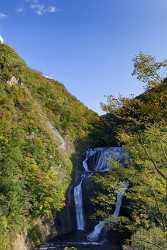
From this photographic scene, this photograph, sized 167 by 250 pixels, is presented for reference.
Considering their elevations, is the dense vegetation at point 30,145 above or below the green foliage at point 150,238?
above

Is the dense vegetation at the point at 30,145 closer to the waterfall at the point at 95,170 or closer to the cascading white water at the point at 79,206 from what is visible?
the cascading white water at the point at 79,206

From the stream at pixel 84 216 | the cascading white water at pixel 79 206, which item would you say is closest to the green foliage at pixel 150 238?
the stream at pixel 84 216

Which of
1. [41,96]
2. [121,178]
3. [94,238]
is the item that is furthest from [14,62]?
[121,178]

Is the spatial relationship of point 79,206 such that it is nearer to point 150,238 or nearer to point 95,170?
point 95,170

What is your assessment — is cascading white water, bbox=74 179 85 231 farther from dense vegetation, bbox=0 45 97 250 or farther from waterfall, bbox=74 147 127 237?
dense vegetation, bbox=0 45 97 250

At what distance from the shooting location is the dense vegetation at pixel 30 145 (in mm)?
24717

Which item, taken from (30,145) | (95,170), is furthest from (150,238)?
(95,170)

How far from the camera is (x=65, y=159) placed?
36.4 metres

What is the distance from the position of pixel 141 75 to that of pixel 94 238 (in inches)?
792

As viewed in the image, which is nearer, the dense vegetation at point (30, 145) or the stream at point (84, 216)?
the dense vegetation at point (30, 145)

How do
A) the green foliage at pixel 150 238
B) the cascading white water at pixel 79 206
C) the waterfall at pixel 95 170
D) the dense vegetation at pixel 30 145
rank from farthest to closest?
1. the cascading white water at pixel 79 206
2. the waterfall at pixel 95 170
3. the dense vegetation at pixel 30 145
4. the green foliage at pixel 150 238

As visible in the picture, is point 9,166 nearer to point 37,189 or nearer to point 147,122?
point 37,189

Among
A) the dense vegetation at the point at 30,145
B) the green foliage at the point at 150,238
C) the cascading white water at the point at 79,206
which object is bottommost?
the green foliage at the point at 150,238

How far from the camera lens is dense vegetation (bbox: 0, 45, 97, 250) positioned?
24.7 meters
